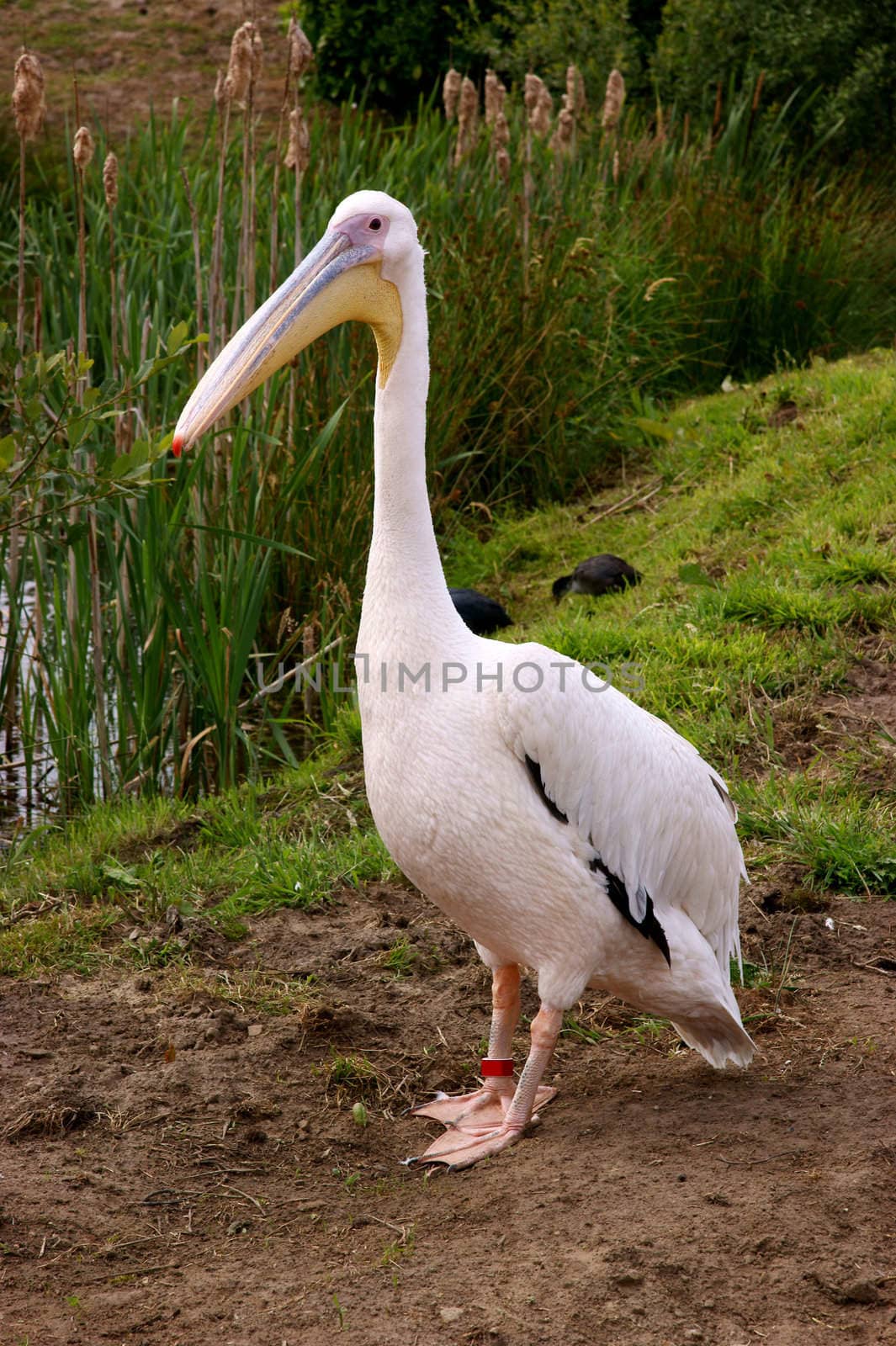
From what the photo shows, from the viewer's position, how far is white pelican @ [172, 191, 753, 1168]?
→ 9.09 feet

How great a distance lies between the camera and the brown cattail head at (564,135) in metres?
6.89

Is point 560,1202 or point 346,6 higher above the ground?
point 346,6

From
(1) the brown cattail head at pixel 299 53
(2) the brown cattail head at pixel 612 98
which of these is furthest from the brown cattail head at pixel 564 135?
(1) the brown cattail head at pixel 299 53

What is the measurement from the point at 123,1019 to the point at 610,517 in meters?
3.68

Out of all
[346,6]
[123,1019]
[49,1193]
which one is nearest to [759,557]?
[123,1019]

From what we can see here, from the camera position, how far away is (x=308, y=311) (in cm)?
278

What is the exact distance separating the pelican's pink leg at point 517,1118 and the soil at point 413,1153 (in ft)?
0.16

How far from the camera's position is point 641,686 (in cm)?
445

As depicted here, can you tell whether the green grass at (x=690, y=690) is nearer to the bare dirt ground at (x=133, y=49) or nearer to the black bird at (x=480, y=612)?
the black bird at (x=480, y=612)

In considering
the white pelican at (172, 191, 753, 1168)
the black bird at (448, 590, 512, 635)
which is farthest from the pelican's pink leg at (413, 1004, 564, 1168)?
the black bird at (448, 590, 512, 635)

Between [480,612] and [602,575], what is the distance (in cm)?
49

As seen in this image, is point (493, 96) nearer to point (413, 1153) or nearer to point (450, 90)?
point (450, 90)

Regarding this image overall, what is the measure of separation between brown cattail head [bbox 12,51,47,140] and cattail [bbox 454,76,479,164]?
2.99 metres

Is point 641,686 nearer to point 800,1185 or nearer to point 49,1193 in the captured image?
point 800,1185
